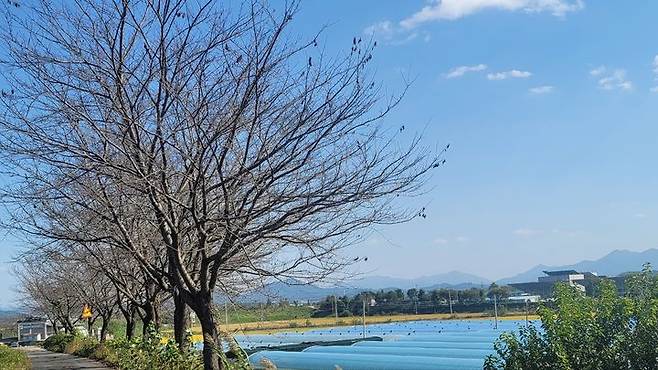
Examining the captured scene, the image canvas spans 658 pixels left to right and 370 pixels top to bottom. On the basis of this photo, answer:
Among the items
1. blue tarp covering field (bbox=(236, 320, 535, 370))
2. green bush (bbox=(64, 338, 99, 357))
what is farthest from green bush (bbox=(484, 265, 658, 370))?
green bush (bbox=(64, 338, 99, 357))

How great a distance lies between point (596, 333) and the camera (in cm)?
652

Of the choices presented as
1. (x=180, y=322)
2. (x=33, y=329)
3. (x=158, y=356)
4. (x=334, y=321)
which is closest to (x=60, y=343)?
(x=334, y=321)

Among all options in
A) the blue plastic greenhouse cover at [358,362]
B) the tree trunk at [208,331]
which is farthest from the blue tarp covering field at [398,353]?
A: the tree trunk at [208,331]

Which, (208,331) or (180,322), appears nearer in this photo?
(208,331)

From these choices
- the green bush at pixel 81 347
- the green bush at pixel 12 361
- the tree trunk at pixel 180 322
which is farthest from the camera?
the green bush at pixel 81 347

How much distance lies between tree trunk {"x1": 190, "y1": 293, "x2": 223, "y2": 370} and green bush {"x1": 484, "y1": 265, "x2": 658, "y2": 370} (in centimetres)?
385

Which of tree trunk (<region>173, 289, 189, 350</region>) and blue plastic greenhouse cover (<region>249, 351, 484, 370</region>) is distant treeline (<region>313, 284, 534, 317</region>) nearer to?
blue plastic greenhouse cover (<region>249, 351, 484, 370</region>)

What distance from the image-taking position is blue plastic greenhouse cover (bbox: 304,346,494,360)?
22016 mm

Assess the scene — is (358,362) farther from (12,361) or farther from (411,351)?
(12,361)

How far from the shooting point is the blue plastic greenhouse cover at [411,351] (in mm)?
22016

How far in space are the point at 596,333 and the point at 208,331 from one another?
4.85 meters

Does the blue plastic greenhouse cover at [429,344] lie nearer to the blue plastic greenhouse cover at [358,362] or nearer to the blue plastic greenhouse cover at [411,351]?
the blue plastic greenhouse cover at [411,351]

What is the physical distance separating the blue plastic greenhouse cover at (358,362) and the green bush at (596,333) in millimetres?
11172

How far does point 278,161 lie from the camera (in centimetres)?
823
